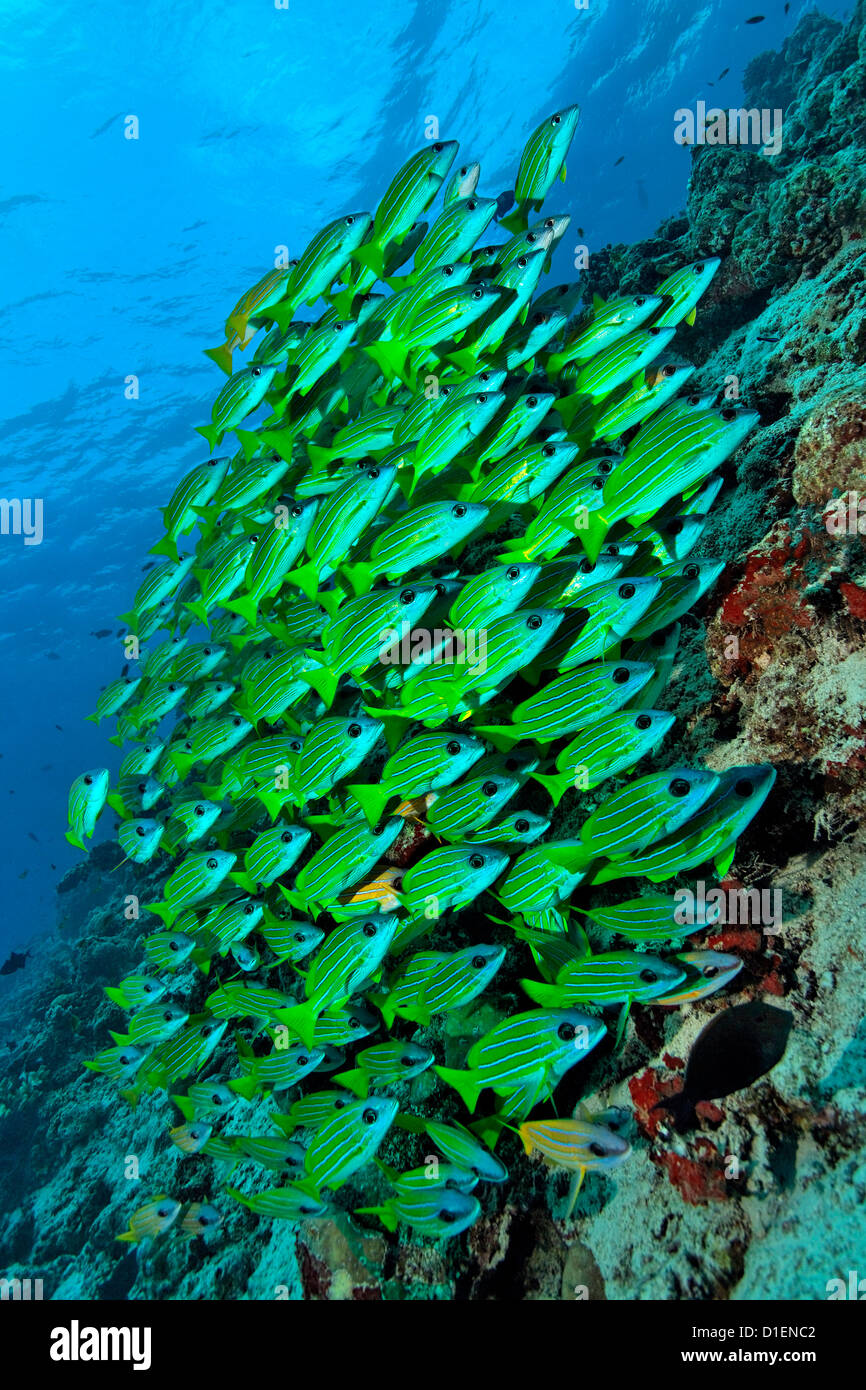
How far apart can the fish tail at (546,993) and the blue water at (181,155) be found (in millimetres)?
30621

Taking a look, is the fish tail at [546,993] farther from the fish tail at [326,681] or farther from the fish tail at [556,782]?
the fish tail at [326,681]

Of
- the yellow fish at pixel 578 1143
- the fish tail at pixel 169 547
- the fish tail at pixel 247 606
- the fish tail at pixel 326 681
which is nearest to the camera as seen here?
the yellow fish at pixel 578 1143

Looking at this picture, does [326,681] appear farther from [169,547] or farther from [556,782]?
[169,547]

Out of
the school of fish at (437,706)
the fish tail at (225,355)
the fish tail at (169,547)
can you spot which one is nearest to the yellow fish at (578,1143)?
the school of fish at (437,706)

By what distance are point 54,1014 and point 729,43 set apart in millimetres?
73945

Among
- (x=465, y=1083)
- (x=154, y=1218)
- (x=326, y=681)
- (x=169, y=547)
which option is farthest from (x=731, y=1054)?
(x=169, y=547)

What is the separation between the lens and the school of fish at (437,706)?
2.71m

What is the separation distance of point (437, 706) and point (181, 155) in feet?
150


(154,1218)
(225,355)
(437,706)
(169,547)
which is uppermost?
(225,355)

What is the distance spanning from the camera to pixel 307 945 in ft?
12.7

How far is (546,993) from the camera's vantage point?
2668 millimetres

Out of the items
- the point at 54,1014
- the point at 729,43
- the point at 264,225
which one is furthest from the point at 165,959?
the point at 729,43
